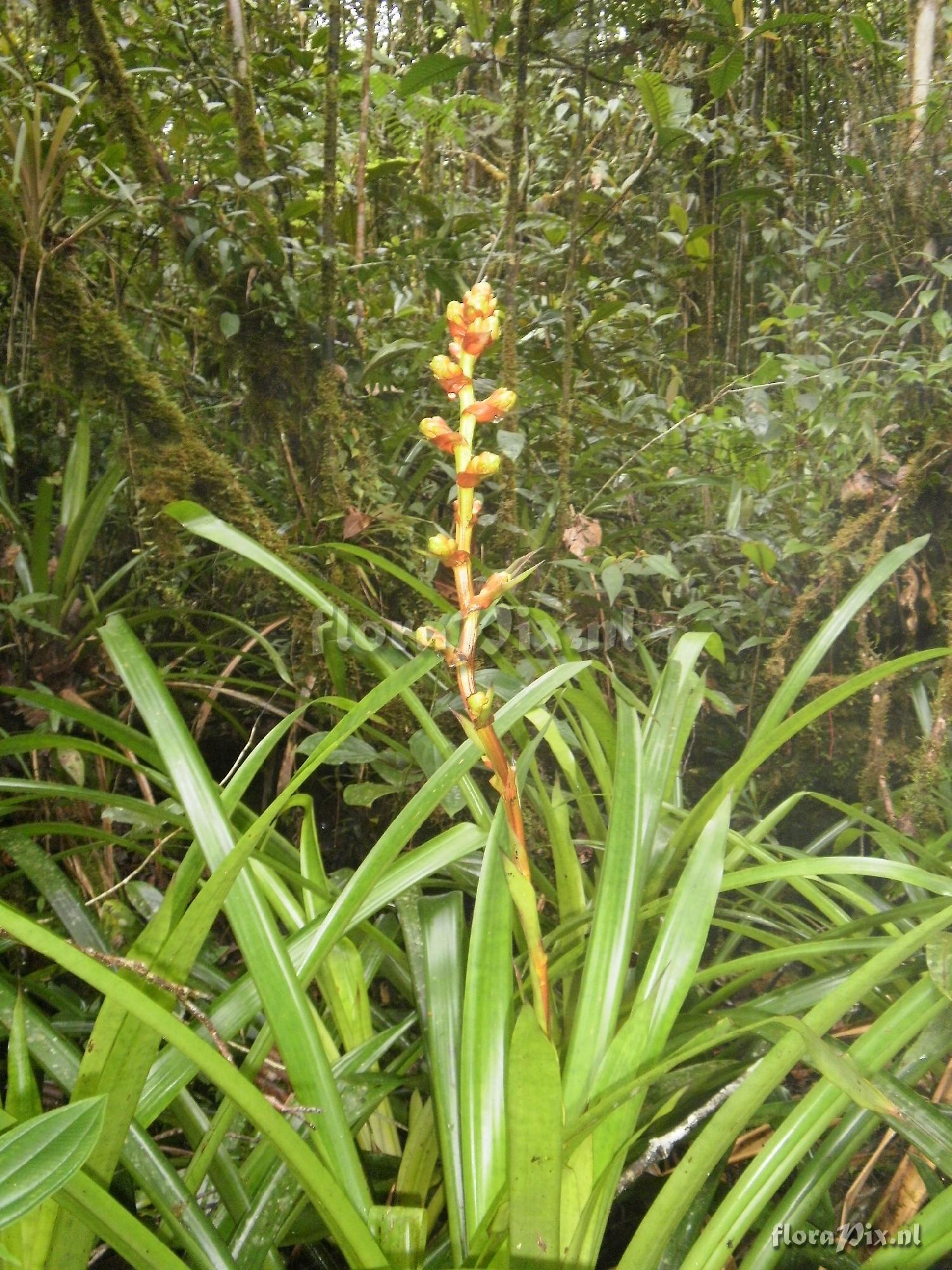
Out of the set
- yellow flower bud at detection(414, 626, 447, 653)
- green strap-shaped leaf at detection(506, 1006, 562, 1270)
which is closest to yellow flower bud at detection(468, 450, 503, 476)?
yellow flower bud at detection(414, 626, 447, 653)

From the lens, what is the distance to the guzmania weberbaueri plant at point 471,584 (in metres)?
0.49

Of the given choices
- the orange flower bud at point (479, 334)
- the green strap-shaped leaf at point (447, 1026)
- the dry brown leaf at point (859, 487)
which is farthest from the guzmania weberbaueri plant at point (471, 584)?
the dry brown leaf at point (859, 487)

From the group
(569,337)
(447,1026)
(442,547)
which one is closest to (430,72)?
(569,337)

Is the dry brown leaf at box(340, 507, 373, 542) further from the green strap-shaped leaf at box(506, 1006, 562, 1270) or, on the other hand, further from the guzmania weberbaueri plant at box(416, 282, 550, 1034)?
the green strap-shaped leaf at box(506, 1006, 562, 1270)

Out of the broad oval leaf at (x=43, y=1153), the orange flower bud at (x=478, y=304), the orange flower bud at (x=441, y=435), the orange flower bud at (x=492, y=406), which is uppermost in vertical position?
the orange flower bud at (x=478, y=304)

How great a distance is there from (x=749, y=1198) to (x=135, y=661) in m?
0.60

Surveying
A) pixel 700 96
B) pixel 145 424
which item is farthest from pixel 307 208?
pixel 700 96

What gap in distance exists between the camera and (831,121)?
1.94 meters

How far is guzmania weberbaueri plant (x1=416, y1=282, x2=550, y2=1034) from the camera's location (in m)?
0.49

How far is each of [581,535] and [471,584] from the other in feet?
2.69

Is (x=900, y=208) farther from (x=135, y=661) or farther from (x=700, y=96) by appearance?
(x=135, y=661)

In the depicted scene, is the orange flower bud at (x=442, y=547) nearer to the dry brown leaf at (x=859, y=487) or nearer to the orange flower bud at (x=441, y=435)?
the orange flower bud at (x=441, y=435)

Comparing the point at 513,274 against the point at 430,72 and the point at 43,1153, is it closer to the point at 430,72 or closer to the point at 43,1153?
the point at 430,72

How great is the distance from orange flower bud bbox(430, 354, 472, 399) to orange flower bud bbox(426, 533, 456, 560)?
108mm
